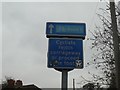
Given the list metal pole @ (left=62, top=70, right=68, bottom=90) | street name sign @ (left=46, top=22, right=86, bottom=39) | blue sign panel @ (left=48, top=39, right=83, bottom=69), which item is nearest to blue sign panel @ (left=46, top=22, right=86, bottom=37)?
street name sign @ (left=46, top=22, right=86, bottom=39)

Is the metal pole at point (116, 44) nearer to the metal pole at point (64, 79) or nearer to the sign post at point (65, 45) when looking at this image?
the sign post at point (65, 45)

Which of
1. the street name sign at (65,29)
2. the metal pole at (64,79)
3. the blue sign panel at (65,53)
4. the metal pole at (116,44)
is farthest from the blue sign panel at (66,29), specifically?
the metal pole at (116,44)

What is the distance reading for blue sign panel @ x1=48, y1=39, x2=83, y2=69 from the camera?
873cm

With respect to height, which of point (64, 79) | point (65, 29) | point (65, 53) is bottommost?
point (64, 79)

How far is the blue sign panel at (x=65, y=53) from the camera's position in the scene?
8734mm

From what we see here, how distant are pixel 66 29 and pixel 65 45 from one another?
0.48 m

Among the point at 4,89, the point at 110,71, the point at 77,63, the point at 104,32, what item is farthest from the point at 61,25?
the point at 4,89

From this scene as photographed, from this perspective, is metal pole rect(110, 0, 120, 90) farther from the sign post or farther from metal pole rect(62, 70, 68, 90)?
metal pole rect(62, 70, 68, 90)

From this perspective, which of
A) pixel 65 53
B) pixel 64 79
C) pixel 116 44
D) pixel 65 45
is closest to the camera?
pixel 64 79

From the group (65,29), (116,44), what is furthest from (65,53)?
(116,44)

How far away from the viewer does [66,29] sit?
29.9 ft

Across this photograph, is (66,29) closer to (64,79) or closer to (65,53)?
(65,53)

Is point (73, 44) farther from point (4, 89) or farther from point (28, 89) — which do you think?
point (28, 89)

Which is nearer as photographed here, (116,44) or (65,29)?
(65,29)
